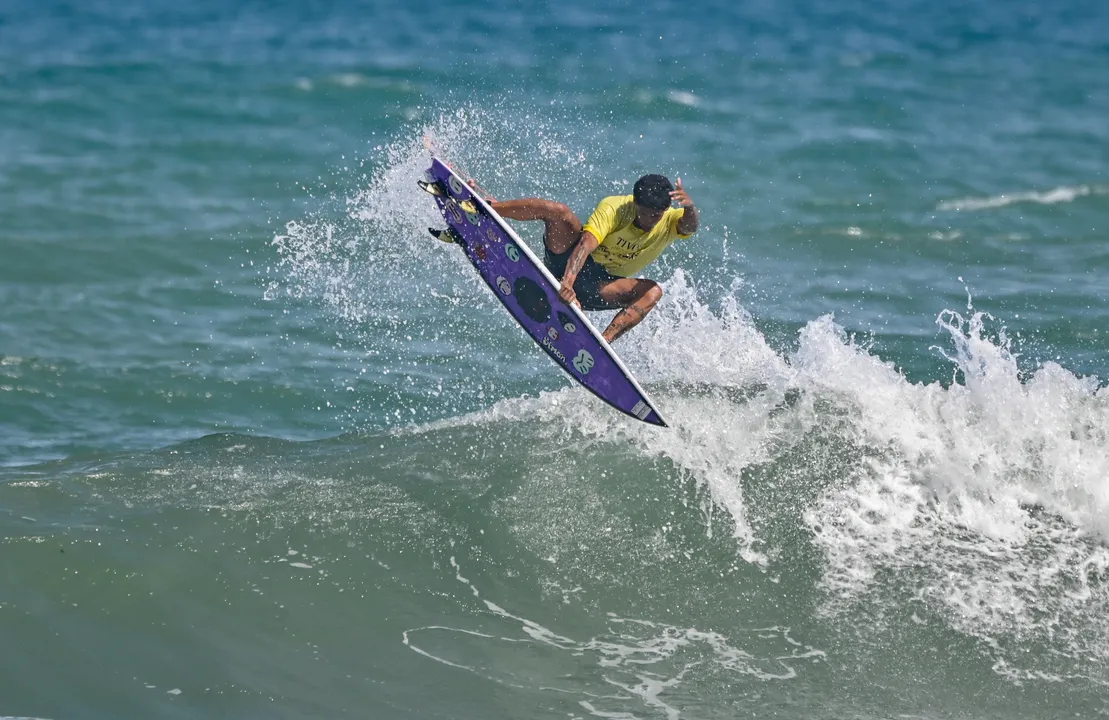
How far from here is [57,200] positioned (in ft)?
56.5

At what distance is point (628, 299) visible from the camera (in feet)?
32.5

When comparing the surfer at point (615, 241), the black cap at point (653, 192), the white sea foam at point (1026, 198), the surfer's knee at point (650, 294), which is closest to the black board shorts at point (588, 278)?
the surfer at point (615, 241)

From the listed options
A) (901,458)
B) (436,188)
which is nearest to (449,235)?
(436,188)

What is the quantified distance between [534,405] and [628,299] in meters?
1.69

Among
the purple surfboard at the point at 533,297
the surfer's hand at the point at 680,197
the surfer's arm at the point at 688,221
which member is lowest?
the purple surfboard at the point at 533,297

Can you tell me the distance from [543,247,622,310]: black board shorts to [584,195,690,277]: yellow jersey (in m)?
0.09

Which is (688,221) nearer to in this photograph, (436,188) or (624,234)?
(624,234)

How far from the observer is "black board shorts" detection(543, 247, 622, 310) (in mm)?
9969

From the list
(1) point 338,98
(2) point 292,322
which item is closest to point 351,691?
(2) point 292,322

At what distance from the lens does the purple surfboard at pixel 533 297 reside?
9.44 meters

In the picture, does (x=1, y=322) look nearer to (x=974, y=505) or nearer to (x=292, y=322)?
(x=292, y=322)

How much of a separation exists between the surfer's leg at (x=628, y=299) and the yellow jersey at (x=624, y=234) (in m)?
0.13

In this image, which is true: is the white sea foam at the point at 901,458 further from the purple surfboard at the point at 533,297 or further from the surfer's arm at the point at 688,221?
the surfer's arm at the point at 688,221

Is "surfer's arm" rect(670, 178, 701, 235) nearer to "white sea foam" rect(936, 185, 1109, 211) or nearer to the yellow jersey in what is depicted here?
the yellow jersey
